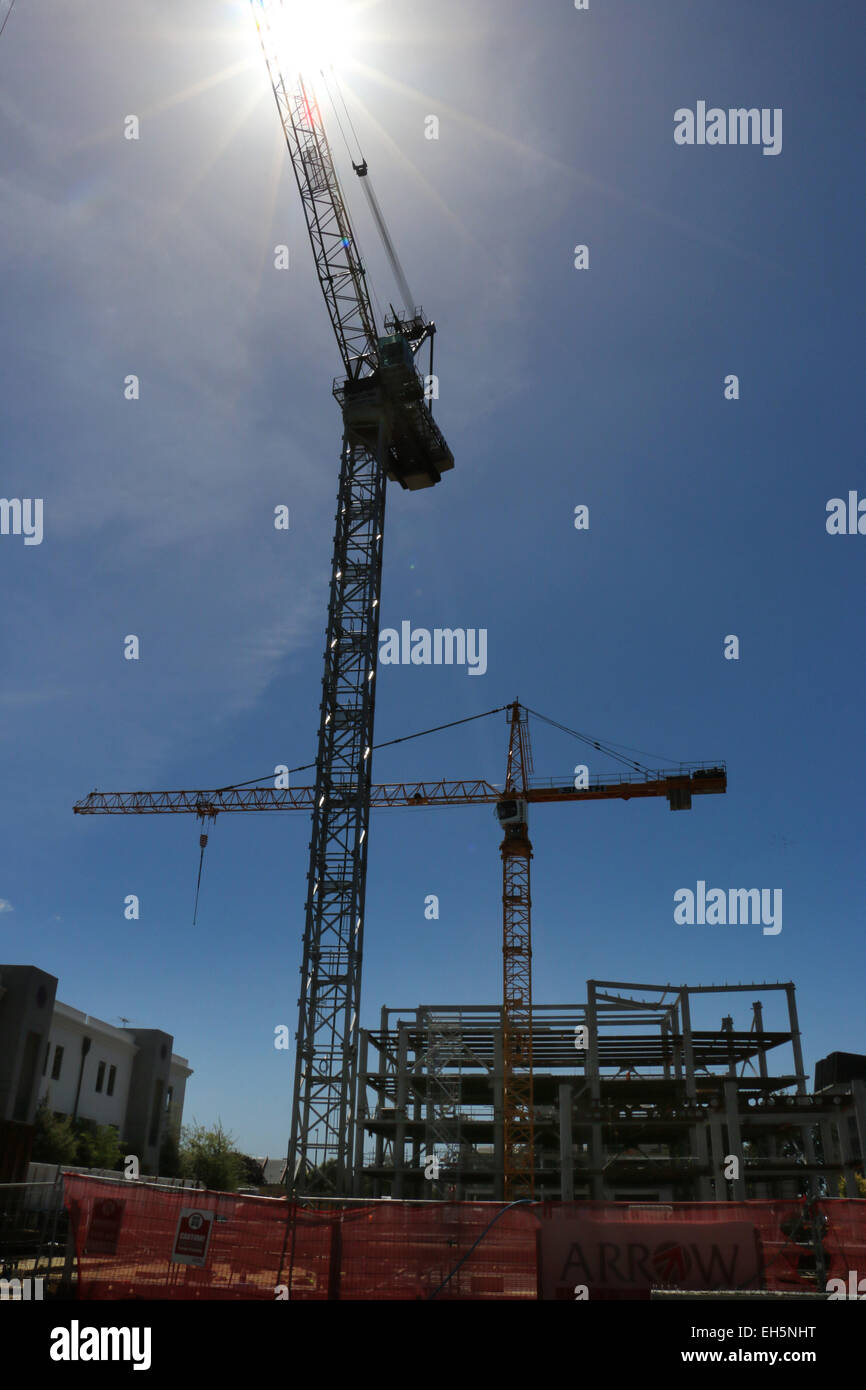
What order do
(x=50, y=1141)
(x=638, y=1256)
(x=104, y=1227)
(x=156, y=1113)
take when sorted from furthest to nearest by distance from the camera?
(x=156, y=1113)
(x=50, y=1141)
(x=104, y=1227)
(x=638, y=1256)

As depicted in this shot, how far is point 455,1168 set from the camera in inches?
1805

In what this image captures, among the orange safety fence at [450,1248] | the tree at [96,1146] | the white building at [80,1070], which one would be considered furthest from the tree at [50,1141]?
the orange safety fence at [450,1248]

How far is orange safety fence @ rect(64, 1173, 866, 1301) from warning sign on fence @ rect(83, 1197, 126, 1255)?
2 cm

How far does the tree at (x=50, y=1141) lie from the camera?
145 ft

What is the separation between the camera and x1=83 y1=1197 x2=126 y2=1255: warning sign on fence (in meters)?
13.6

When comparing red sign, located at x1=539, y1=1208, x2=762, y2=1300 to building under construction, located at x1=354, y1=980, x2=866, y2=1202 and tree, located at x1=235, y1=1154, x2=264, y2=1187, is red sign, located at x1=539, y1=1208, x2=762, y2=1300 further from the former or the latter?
tree, located at x1=235, y1=1154, x2=264, y2=1187

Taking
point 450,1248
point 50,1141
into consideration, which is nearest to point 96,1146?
point 50,1141

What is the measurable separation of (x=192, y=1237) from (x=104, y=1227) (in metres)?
1.42

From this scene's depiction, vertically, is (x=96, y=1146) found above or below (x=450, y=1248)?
above

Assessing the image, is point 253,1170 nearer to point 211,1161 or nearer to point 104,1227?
point 211,1161

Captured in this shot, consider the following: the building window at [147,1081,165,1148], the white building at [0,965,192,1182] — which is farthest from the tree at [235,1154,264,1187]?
the building window at [147,1081,165,1148]

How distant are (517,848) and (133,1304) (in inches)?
1766

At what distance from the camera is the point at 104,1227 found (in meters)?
13.7

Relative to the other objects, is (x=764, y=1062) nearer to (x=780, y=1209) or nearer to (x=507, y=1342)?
(x=780, y=1209)
